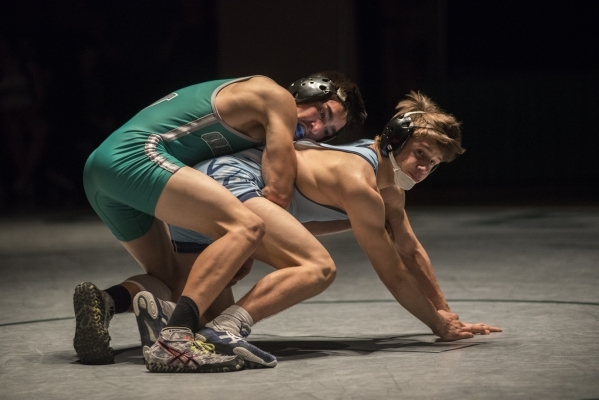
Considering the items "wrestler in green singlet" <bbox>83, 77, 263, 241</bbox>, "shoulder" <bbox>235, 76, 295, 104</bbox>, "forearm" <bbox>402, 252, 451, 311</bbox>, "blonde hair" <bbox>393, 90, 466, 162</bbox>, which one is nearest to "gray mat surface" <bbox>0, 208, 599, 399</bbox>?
"forearm" <bbox>402, 252, 451, 311</bbox>

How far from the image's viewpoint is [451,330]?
4.43 meters

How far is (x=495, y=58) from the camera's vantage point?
13.6 metres

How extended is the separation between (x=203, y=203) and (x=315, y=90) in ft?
2.64

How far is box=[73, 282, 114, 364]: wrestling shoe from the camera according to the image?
4.05 m

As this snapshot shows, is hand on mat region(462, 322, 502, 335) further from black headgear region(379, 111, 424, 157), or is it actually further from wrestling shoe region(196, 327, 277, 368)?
wrestling shoe region(196, 327, 277, 368)

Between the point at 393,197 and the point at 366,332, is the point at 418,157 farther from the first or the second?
the point at 366,332

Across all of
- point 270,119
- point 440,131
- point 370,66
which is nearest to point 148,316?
point 270,119

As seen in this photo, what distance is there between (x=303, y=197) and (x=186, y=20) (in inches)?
356

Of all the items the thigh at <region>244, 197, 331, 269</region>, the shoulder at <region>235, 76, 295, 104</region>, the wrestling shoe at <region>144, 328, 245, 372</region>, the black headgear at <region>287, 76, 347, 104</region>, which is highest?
the shoulder at <region>235, 76, 295, 104</region>

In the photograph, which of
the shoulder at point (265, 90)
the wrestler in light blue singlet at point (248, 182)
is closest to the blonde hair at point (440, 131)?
the wrestler in light blue singlet at point (248, 182)

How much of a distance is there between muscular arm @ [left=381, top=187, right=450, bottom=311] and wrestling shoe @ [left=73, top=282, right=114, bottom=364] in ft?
4.02

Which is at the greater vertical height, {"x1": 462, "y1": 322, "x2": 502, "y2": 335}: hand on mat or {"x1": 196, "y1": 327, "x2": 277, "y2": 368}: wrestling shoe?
{"x1": 196, "y1": 327, "x2": 277, "y2": 368}: wrestling shoe

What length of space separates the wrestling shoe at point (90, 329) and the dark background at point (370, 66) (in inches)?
268

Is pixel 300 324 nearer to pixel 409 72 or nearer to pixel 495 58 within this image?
pixel 409 72
